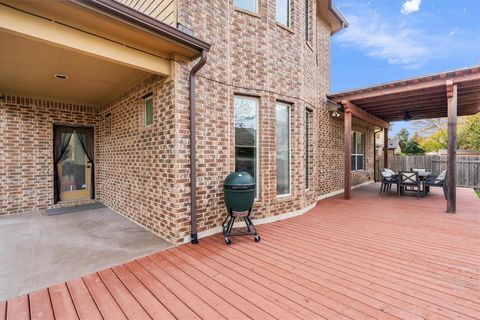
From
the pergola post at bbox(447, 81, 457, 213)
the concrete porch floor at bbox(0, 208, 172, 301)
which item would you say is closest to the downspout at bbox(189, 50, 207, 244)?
the concrete porch floor at bbox(0, 208, 172, 301)

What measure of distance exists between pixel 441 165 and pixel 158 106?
582 inches

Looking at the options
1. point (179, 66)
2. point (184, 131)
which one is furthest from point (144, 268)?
point (179, 66)

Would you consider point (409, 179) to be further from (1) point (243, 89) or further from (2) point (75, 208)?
(2) point (75, 208)

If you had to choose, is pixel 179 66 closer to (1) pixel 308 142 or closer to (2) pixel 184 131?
(2) pixel 184 131

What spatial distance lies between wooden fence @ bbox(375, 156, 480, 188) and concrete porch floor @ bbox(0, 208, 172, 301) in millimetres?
13062

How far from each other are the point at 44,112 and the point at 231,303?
683 centimetres

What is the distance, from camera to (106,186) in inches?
257

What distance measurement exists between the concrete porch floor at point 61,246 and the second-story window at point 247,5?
4813 millimetres

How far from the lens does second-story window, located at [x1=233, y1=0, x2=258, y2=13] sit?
187 inches

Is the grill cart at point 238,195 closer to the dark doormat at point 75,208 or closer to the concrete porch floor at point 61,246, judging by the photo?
the concrete porch floor at point 61,246

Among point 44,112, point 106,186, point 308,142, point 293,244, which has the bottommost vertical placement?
point 293,244

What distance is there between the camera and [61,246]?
3.69 meters

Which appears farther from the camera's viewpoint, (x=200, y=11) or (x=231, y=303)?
(x=200, y=11)

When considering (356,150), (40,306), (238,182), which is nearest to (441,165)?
(356,150)
